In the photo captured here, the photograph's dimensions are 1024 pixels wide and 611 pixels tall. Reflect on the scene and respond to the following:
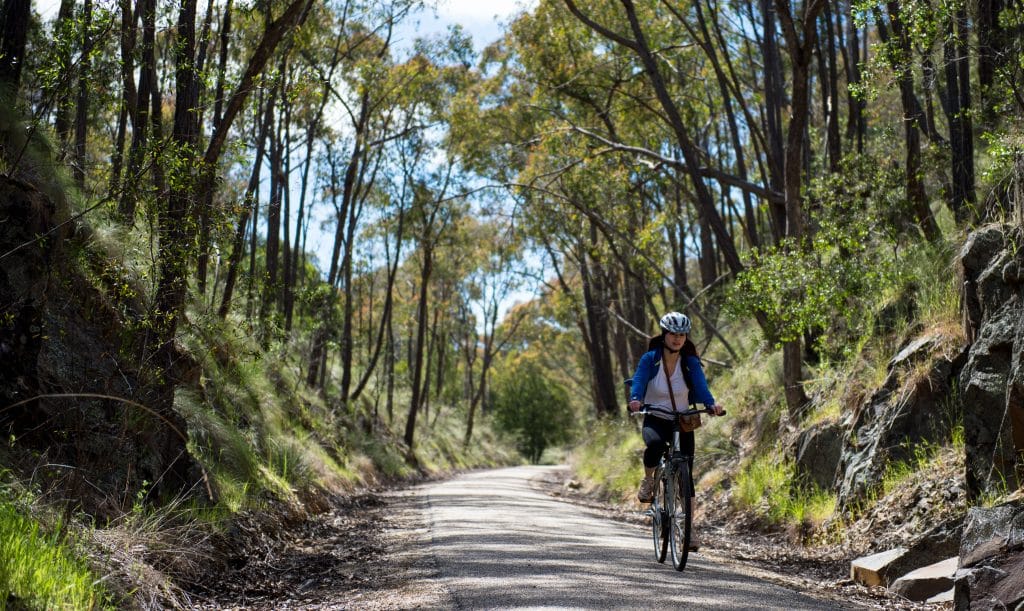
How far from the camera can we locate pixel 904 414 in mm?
9414

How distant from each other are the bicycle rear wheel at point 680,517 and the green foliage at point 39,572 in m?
4.35

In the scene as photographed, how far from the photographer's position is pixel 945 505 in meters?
8.15

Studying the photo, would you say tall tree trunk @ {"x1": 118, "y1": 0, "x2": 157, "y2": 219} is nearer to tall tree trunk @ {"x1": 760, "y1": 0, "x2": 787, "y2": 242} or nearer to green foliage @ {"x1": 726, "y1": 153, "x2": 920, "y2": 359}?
green foliage @ {"x1": 726, "y1": 153, "x2": 920, "y2": 359}

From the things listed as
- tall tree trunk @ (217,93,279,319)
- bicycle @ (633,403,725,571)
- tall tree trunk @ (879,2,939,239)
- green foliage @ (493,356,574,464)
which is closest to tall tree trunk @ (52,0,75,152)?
tall tree trunk @ (217,93,279,319)

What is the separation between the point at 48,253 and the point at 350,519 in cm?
626

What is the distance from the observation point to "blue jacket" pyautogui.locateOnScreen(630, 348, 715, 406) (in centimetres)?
811

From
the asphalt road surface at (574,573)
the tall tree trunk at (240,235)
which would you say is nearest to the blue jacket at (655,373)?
the asphalt road surface at (574,573)

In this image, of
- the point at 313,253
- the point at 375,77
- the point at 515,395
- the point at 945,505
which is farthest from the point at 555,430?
the point at 945,505

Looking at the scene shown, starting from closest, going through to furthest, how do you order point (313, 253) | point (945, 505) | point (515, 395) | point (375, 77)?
→ point (945, 505)
point (375, 77)
point (313, 253)
point (515, 395)

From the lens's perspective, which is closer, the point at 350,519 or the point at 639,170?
the point at 350,519

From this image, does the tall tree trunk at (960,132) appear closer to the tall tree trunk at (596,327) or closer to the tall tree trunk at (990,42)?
the tall tree trunk at (990,42)

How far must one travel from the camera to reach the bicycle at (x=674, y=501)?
7586 millimetres

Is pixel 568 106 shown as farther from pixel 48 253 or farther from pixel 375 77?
pixel 48 253

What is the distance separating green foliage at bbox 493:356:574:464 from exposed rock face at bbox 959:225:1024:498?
5051 cm
